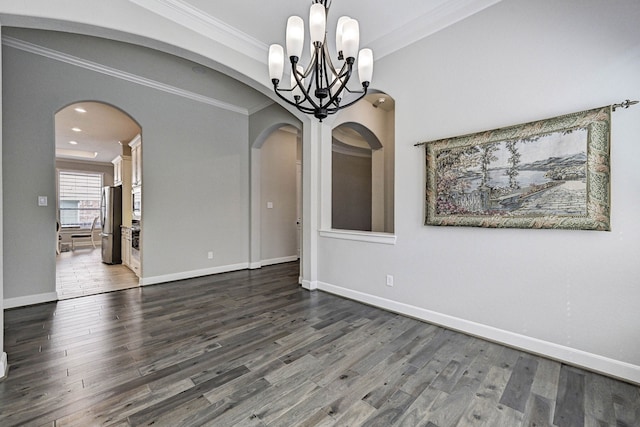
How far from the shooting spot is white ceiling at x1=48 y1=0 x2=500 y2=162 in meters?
2.59

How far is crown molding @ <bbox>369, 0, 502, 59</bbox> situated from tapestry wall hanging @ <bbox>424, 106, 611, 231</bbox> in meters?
1.12

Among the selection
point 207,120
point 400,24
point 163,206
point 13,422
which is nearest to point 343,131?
point 207,120

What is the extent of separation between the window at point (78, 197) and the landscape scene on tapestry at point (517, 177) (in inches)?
427

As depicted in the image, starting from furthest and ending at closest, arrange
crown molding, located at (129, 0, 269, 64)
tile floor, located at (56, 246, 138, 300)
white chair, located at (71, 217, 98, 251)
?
white chair, located at (71, 217, 98, 251)
tile floor, located at (56, 246, 138, 300)
crown molding, located at (129, 0, 269, 64)

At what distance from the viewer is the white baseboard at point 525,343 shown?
196cm

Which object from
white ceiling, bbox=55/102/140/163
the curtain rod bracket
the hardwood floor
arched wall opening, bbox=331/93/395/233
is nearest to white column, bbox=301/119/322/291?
arched wall opening, bbox=331/93/395/233

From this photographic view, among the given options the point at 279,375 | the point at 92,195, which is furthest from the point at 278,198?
the point at 92,195

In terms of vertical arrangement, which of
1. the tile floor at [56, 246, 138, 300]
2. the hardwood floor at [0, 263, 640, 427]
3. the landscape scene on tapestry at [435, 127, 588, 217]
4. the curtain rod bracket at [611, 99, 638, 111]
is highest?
the curtain rod bracket at [611, 99, 638, 111]

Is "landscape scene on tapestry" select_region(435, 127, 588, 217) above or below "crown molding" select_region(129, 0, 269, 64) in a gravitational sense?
below

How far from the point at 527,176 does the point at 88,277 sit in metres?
6.29

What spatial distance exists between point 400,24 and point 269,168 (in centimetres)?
351

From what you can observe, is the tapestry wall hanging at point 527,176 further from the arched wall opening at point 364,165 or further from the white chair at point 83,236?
the white chair at point 83,236

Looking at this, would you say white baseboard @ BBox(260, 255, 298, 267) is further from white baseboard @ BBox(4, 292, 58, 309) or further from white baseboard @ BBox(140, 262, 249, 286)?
white baseboard @ BBox(4, 292, 58, 309)

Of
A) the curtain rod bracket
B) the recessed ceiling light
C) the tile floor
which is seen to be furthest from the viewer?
the recessed ceiling light
